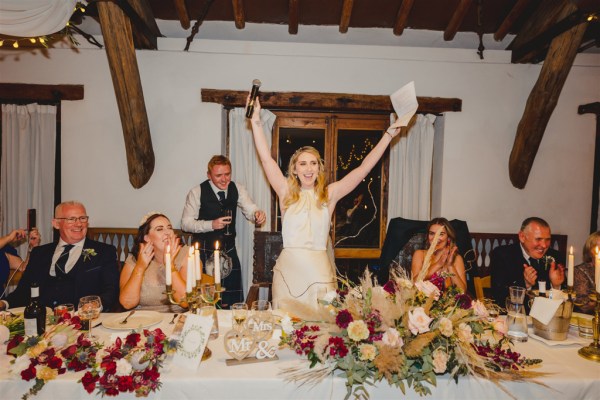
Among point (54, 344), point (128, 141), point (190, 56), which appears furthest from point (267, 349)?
point (190, 56)

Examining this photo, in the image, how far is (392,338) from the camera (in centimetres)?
144

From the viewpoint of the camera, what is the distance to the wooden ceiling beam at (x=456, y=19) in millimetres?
4147

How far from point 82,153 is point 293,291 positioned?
138 inches

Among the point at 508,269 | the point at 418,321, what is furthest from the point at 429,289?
the point at 508,269

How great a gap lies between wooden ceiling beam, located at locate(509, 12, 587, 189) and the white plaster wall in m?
0.25

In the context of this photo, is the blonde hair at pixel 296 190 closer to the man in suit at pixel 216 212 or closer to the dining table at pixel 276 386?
the dining table at pixel 276 386

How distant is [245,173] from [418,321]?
3619 mm

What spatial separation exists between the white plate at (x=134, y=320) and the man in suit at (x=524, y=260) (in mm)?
2405

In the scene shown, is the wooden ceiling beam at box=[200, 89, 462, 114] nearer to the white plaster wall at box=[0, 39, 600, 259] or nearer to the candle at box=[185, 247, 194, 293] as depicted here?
the white plaster wall at box=[0, 39, 600, 259]

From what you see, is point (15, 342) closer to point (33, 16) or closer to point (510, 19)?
point (33, 16)

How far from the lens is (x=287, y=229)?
2.68 m

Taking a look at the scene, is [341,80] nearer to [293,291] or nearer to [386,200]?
[386,200]

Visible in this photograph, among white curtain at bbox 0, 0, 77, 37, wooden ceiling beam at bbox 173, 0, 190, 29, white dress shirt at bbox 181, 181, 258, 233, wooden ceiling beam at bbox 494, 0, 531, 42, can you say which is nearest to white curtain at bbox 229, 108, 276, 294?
white dress shirt at bbox 181, 181, 258, 233

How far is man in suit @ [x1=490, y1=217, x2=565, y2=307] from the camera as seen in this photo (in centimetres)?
296
